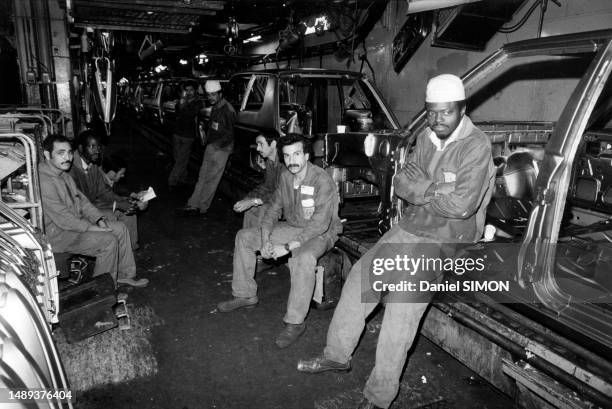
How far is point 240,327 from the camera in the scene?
12.0 ft

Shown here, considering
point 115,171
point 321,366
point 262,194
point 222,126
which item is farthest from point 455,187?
point 222,126

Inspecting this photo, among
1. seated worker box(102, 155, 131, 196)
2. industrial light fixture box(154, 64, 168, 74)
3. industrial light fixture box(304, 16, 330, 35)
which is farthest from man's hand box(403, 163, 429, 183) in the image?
industrial light fixture box(154, 64, 168, 74)

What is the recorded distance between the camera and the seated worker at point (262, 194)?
14.6 feet

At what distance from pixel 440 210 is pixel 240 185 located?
469cm

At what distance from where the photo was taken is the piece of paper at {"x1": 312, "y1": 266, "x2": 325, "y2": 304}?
3791mm

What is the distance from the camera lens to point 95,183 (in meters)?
4.66

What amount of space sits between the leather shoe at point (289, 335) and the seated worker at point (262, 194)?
4.15ft

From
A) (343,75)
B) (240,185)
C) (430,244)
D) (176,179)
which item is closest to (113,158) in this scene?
(240,185)

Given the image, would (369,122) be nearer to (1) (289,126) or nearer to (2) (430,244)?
(1) (289,126)

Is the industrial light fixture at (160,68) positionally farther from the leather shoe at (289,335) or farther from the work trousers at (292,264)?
the leather shoe at (289,335)

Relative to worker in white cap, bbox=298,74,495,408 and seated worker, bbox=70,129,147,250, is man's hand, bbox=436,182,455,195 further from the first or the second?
seated worker, bbox=70,129,147,250

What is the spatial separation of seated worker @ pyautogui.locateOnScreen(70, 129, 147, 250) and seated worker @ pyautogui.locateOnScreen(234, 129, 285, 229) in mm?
1151

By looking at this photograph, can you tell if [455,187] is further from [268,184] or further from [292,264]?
[268,184]

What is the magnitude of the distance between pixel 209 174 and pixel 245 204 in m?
2.50
